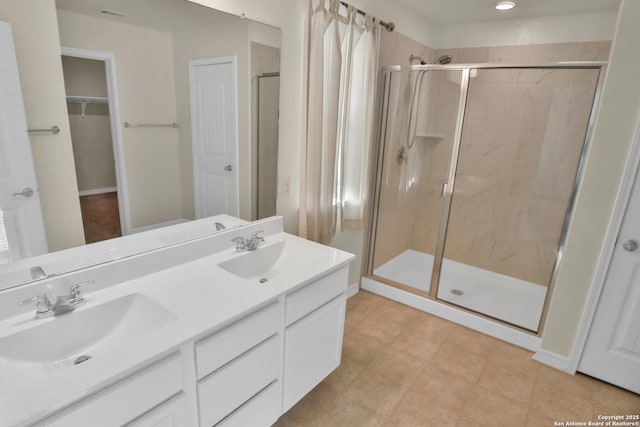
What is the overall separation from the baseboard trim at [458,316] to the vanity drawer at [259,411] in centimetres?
171

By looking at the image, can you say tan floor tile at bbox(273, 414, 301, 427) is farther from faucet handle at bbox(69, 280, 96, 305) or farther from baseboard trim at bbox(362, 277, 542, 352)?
baseboard trim at bbox(362, 277, 542, 352)

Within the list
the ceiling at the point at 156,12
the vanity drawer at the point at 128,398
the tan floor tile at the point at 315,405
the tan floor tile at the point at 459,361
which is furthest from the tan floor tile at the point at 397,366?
the ceiling at the point at 156,12

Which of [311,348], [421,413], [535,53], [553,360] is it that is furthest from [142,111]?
[535,53]

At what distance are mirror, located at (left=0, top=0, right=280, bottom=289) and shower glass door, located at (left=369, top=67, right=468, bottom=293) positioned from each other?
140cm

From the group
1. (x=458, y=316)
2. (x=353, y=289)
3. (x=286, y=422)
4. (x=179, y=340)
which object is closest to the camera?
(x=179, y=340)

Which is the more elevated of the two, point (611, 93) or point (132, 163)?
point (611, 93)

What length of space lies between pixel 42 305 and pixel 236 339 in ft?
2.21

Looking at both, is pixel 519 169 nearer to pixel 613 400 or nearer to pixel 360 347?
pixel 613 400

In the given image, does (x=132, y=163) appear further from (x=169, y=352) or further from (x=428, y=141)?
(x=428, y=141)

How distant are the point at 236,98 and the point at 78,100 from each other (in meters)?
0.72

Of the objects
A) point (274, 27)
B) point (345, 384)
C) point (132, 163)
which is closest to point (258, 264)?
point (132, 163)

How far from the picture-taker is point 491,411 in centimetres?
193

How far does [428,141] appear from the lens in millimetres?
3406

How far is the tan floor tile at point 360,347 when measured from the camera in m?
2.31
